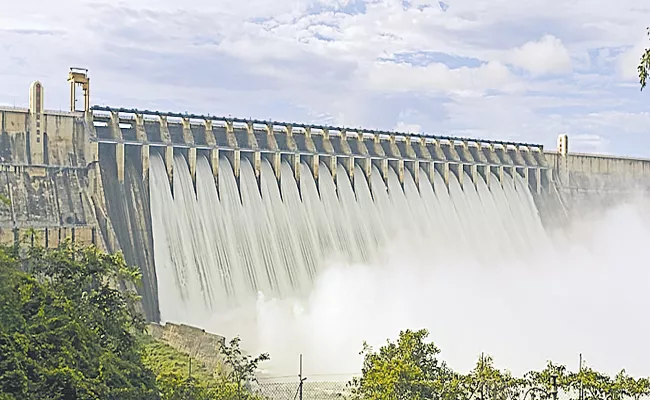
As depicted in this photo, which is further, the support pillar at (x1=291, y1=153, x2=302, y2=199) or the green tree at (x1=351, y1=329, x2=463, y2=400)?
the support pillar at (x1=291, y1=153, x2=302, y2=199)

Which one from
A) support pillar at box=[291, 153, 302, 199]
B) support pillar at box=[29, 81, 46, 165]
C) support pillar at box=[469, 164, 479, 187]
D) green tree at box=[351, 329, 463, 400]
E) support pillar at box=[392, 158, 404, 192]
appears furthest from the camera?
support pillar at box=[469, 164, 479, 187]

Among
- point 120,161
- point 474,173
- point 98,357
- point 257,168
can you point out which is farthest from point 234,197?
point 98,357

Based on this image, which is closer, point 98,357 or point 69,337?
point 69,337

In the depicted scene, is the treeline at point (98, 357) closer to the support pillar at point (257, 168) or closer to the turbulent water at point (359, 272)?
the turbulent water at point (359, 272)

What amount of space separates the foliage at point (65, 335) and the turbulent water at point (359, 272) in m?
14.2

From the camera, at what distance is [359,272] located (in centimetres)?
3916

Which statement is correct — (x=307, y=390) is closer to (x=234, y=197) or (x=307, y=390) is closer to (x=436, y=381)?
(x=436, y=381)

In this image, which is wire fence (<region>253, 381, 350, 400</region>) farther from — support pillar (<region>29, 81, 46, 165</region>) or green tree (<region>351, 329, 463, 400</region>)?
support pillar (<region>29, 81, 46, 165</region>)

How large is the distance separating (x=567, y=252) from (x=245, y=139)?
2079 cm

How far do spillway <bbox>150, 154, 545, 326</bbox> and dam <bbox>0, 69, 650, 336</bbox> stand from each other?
56 millimetres

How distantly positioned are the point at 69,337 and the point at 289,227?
999 inches

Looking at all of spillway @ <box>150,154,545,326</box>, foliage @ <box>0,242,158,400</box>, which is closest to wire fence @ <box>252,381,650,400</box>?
spillway @ <box>150,154,545,326</box>

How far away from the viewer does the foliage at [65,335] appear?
1175 cm

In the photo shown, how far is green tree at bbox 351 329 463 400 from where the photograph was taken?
15.8 meters
